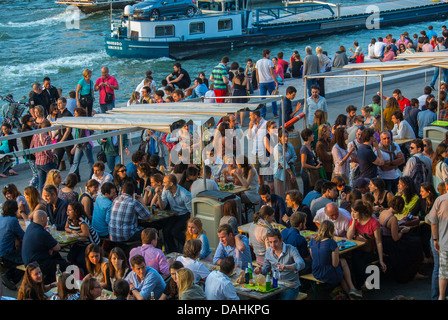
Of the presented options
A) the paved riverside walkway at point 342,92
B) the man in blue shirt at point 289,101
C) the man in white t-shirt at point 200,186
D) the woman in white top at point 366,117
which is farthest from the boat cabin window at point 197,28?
the man in white t-shirt at point 200,186

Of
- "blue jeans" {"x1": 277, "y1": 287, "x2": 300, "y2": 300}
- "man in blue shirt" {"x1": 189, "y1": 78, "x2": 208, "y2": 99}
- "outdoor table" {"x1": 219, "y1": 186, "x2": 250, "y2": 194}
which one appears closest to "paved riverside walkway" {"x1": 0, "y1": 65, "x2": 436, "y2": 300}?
"man in blue shirt" {"x1": 189, "y1": 78, "x2": 208, "y2": 99}

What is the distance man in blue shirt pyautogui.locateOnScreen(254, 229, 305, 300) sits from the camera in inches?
330

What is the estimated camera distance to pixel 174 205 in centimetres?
1096

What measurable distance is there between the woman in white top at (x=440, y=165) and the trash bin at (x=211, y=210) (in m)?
3.15

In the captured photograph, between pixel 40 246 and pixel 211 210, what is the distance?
2.48 metres

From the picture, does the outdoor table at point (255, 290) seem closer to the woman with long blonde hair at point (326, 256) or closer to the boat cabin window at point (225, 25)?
the woman with long blonde hair at point (326, 256)

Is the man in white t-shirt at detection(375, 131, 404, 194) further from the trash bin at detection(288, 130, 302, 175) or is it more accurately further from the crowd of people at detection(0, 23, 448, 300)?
the trash bin at detection(288, 130, 302, 175)

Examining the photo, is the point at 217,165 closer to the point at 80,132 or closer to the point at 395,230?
the point at 80,132

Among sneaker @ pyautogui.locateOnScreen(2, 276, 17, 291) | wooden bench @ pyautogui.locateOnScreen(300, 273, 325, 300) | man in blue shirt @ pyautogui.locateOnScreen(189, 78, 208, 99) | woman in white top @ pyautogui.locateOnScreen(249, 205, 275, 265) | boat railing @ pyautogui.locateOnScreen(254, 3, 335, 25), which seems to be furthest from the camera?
boat railing @ pyautogui.locateOnScreen(254, 3, 335, 25)

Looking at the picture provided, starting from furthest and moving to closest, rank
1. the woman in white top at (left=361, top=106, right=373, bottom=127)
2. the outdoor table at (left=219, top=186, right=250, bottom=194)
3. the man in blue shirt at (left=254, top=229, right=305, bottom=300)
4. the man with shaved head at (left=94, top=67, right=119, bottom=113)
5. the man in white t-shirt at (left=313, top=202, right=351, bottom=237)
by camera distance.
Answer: the man with shaved head at (left=94, top=67, right=119, bottom=113) < the woman in white top at (left=361, top=106, right=373, bottom=127) < the outdoor table at (left=219, top=186, right=250, bottom=194) < the man in white t-shirt at (left=313, top=202, right=351, bottom=237) < the man in blue shirt at (left=254, top=229, right=305, bottom=300)

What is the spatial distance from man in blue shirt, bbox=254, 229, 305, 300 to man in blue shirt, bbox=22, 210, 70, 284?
2692 mm

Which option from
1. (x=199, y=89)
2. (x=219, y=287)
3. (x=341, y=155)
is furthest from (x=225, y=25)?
(x=219, y=287)
